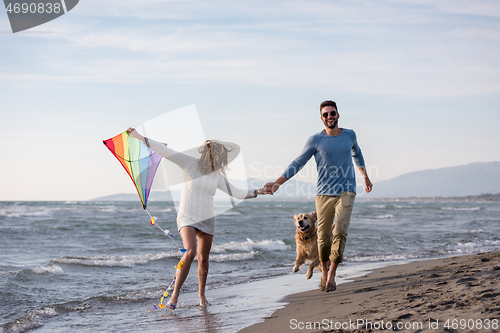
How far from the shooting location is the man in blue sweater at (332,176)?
4.83 meters

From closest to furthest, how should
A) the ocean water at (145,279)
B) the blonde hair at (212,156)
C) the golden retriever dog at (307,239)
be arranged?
the ocean water at (145,279) → the blonde hair at (212,156) → the golden retriever dog at (307,239)

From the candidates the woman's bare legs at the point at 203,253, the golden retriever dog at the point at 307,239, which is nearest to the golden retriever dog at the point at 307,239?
the golden retriever dog at the point at 307,239

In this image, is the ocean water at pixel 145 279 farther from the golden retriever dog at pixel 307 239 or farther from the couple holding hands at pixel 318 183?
the couple holding hands at pixel 318 183

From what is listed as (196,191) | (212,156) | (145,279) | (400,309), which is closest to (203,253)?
(196,191)

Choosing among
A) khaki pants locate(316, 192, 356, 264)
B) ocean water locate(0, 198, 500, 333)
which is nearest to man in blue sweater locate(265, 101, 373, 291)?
khaki pants locate(316, 192, 356, 264)

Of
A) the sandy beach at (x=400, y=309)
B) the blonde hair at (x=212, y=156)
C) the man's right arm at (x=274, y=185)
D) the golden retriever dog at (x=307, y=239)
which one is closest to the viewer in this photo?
the sandy beach at (x=400, y=309)

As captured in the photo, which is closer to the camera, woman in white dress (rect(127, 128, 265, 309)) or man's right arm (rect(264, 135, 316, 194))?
woman in white dress (rect(127, 128, 265, 309))

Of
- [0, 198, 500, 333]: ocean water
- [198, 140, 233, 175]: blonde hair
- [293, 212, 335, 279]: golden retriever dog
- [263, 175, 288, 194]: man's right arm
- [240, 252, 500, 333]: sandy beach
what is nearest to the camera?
[240, 252, 500, 333]: sandy beach

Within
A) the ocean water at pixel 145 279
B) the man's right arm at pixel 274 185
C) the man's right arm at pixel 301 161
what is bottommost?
the ocean water at pixel 145 279

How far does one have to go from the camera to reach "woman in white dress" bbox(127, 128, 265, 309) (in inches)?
189

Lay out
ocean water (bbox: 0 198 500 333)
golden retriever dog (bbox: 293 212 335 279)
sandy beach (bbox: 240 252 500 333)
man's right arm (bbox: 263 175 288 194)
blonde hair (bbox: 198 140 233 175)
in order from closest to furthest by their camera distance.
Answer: sandy beach (bbox: 240 252 500 333) → ocean water (bbox: 0 198 500 333) → blonde hair (bbox: 198 140 233 175) → man's right arm (bbox: 263 175 288 194) → golden retriever dog (bbox: 293 212 335 279)

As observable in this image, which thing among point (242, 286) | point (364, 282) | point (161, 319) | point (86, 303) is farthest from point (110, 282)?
point (364, 282)

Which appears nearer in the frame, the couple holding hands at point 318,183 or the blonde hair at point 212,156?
the couple holding hands at point 318,183

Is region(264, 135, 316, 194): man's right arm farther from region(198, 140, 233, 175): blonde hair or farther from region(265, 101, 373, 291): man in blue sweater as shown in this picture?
region(198, 140, 233, 175): blonde hair
